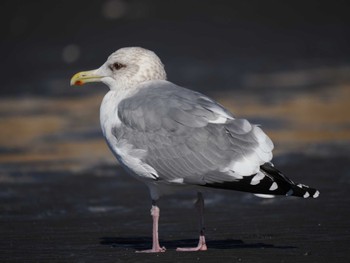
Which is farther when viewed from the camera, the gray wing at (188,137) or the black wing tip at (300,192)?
the gray wing at (188,137)

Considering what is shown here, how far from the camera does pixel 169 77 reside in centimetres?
1780

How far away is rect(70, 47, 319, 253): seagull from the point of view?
7.20 m

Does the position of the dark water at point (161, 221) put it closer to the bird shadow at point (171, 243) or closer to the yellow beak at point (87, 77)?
the bird shadow at point (171, 243)

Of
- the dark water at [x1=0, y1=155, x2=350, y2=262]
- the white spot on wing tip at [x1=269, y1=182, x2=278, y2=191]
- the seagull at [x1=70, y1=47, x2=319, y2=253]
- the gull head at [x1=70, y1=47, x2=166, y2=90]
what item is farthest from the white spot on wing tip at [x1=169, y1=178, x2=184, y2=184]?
the gull head at [x1=70, y1=47, x2=166, y2=90]

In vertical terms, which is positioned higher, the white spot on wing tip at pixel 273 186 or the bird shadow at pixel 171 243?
the white spot on wing tip at pixel 273 186

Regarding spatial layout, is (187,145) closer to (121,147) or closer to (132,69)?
(121,147)

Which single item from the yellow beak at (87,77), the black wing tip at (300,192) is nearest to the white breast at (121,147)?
the yellow beak at (87,77)

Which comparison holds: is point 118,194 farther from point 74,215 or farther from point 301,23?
point 301,23

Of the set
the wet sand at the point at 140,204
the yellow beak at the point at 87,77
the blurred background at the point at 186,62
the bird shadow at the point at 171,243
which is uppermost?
the blurred background at the point at 186,62

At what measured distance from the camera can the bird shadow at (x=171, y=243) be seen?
24.9 ft

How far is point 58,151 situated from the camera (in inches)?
484

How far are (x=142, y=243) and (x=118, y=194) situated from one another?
200cm

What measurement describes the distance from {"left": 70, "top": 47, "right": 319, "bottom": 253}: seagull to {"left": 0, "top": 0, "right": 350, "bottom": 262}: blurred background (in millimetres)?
1333

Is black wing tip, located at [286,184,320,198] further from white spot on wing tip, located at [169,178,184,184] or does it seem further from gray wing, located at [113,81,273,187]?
white spot on wing tip, located at [169,178,184,184]
